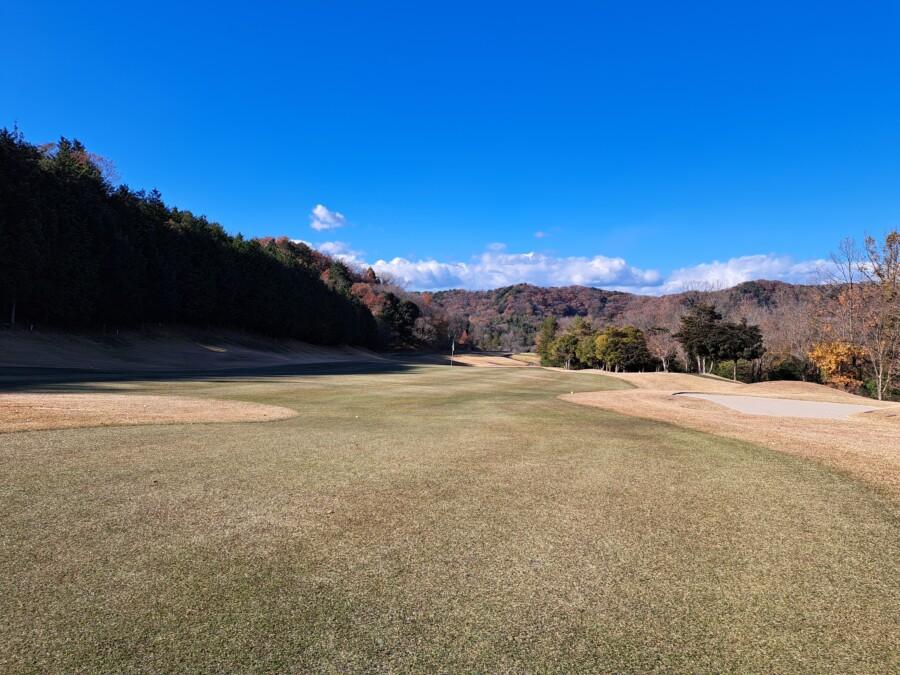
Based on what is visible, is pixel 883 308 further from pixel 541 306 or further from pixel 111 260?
pixel 541 306

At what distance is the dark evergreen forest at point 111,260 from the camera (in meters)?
31.5

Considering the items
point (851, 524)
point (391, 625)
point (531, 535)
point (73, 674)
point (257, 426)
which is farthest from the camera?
point (257, 426)

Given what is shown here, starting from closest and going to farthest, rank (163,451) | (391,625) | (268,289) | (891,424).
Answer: (391,625) < (163,451) < (891,424) < (268,289)

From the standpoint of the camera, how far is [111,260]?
37.5m

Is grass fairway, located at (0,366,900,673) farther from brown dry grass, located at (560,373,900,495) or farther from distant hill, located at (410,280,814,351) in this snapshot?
distant hill, located at (410,280,814,351)

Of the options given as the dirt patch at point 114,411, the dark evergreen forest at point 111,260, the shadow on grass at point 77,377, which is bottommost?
the shadow on grass at point 77,377

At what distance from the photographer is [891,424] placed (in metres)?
Result: 12.5

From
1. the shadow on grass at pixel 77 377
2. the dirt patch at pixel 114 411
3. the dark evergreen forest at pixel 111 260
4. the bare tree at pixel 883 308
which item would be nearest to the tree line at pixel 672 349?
the bare tree at pixel 883 308

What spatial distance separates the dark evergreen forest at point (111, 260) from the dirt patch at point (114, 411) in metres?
27.0

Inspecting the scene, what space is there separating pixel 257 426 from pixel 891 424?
1633 cm

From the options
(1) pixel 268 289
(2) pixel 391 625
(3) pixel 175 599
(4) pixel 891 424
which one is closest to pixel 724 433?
(4) pixel 891 424

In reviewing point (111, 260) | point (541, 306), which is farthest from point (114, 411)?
point (541, 306)

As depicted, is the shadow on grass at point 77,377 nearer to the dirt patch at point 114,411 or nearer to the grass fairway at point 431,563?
the dirt patch at point 114,411

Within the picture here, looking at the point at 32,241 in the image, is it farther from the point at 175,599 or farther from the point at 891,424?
the point at 891,424
